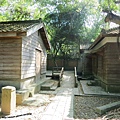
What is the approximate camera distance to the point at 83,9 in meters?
20.5

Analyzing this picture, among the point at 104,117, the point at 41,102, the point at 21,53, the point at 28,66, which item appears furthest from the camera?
the point at 28,66

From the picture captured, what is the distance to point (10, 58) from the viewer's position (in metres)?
6.96

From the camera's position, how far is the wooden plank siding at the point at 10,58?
6.89 meters

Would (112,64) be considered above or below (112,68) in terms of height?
above

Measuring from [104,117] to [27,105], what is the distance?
294 cm

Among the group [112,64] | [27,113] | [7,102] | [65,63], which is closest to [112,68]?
[112,64]

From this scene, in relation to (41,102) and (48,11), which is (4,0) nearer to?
(48,11)

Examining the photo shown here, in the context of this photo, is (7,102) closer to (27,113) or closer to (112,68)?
(27,113)

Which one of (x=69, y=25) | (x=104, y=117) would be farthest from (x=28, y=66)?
(x=69, y=25)

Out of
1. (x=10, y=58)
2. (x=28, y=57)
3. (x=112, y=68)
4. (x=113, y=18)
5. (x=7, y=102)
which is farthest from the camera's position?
(x=112, y=68)

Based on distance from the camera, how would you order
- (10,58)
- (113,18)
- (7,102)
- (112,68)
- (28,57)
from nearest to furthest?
(113,18), (7,102), (10,58), (28,57), (112,68)

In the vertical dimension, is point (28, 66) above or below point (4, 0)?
below

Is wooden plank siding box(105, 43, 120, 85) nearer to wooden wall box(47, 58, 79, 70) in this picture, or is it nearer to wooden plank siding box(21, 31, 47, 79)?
wooden plank siding box(21, 31, 47, 79)

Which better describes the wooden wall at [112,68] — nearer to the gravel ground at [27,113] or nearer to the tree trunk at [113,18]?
the gravel ground at [27,113]
